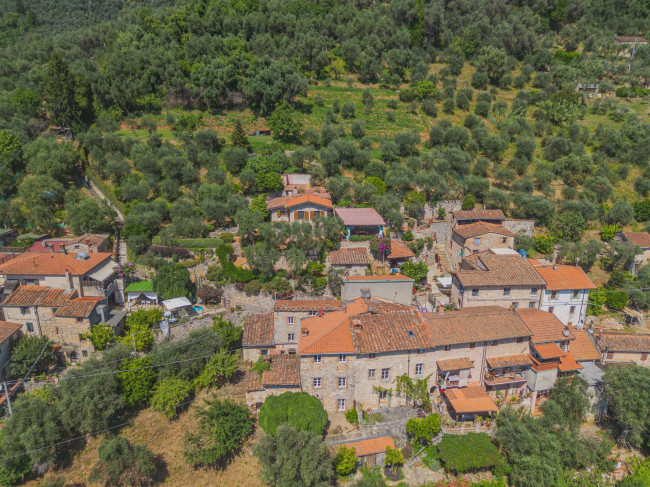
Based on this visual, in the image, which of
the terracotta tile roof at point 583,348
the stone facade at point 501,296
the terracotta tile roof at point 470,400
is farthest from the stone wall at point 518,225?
the terracotta tile roof at point 470,400

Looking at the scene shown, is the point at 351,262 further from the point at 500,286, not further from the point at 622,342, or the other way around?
the point at 622,342

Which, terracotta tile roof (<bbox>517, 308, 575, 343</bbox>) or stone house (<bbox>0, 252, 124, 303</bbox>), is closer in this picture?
terracotta tile roof (<bbox>517, 308, 575, 343</bbox>)

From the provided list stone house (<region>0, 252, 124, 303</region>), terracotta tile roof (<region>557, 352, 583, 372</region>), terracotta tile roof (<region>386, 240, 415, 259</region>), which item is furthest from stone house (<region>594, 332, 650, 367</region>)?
stone house (<region>0, 252, 124, 303</region>)

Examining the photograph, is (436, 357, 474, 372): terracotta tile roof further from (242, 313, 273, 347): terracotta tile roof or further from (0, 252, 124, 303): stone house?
(0, 252, 124, 303): stone house

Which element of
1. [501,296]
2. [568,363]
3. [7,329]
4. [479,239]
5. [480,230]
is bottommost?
[568,363]

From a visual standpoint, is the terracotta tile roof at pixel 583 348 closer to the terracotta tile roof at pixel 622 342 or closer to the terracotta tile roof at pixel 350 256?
the terracotta tile roof at pixel 622 342

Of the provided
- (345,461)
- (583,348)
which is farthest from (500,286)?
(345,461)
